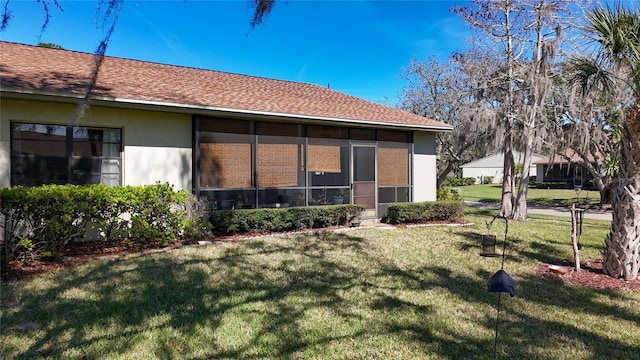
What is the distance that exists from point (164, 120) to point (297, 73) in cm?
967

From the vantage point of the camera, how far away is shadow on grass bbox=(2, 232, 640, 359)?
11.5ft

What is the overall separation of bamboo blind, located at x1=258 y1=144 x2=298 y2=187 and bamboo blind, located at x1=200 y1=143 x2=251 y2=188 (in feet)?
1.20

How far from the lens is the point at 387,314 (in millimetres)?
4344

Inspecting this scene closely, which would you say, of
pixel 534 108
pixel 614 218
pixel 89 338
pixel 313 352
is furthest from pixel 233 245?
pixel 534 108

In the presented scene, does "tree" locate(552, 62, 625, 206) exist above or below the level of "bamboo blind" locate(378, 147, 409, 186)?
above

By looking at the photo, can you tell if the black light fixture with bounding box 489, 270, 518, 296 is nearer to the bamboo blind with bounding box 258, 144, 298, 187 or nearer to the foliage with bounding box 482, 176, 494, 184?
the bamboo blind with bounding box 258, 144, 298, 187

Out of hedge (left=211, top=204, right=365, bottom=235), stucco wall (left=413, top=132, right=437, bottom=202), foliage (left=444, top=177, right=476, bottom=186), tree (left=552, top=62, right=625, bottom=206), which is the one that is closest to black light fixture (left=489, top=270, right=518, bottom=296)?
tree (left=552, top=62, right=625, bottom=206)

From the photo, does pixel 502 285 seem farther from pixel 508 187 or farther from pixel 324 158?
pixel 508 187

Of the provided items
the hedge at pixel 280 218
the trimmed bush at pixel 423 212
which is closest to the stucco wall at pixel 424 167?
the trimmed bush at pixel 423 212

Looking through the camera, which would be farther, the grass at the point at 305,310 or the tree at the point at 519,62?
the tree at the point at 519,62

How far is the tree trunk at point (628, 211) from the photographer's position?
5777mm

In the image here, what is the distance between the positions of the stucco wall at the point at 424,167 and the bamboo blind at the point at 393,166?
0.40 meters

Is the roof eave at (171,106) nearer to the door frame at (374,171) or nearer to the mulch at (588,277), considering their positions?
the door frame at (374,171)

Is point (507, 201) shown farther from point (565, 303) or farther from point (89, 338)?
point (89, 338)
